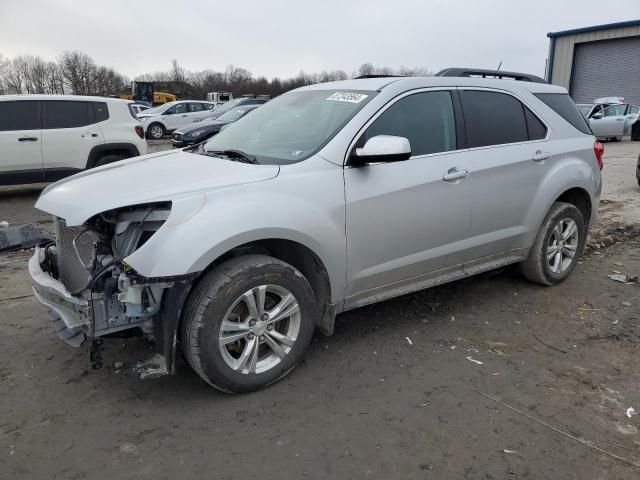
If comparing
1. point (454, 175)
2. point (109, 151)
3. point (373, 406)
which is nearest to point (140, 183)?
point (373, 406)

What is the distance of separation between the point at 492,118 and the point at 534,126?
53 centimetres

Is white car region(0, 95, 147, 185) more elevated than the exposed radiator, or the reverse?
white car region(0, 95, 147, 185)

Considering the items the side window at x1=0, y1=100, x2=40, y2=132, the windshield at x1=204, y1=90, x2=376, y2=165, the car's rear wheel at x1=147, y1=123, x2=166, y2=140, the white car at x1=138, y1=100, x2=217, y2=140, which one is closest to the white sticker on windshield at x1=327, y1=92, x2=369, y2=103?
the windshield at x1=204, y1=90, x2=376, y2=165

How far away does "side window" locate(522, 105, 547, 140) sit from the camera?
4.36 meters

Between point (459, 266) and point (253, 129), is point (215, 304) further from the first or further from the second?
point (459, 266)

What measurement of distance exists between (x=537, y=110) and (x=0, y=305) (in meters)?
4.78

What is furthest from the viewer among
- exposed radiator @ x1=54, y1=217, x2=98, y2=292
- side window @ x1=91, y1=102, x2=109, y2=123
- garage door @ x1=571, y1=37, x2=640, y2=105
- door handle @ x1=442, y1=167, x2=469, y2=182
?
garage door @ x1=571, y1=37, x2=640, y2=105

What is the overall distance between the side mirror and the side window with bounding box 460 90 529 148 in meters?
0.97

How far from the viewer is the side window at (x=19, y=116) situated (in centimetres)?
872

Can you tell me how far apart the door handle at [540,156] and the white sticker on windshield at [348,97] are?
164 centimetres

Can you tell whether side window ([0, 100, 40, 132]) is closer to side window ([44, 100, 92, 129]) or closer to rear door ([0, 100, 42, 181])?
rear door ([0, 100, 42, 181])

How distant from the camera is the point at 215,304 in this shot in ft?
9.07

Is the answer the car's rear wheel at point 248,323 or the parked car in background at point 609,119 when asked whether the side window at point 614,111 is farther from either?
the car's rear wheel at point 248,323

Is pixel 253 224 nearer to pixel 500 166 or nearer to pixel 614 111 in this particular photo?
pixel 500 166
